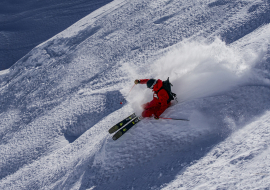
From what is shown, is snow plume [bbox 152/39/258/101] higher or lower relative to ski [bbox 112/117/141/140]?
higher

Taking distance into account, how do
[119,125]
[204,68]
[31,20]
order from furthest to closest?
[31,20] < [204,68] < [119,125]

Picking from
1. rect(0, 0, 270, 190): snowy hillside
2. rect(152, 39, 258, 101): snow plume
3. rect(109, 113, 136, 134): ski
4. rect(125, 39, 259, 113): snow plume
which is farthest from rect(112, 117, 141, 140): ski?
rect(152, 39, 258, 101): snow plume

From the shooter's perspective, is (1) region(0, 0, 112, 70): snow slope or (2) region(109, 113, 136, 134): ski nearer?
(2) region(109, 113, 136, 134): ski

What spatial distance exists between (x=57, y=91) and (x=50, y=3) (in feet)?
31.0

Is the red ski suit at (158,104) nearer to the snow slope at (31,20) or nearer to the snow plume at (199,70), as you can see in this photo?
the snow plume at (199,70)

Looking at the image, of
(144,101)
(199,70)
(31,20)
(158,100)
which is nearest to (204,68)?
(199,70)

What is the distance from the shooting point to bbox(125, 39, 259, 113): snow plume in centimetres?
503

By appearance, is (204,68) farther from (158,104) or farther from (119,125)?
(119,125)

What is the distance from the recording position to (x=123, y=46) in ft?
27.5

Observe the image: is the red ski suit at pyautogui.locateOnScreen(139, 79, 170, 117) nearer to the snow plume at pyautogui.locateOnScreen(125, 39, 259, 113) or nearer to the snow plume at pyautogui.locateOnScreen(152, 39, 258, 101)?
the snow plume at pyautogui.locateOnScreen(125, 39, 259, 113)

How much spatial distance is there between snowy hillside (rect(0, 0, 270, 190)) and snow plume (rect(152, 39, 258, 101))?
33 mm

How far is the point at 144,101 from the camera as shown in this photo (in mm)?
6133

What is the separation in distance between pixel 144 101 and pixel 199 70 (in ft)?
6.94

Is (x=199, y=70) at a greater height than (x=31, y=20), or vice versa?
(x=31, y=20)
